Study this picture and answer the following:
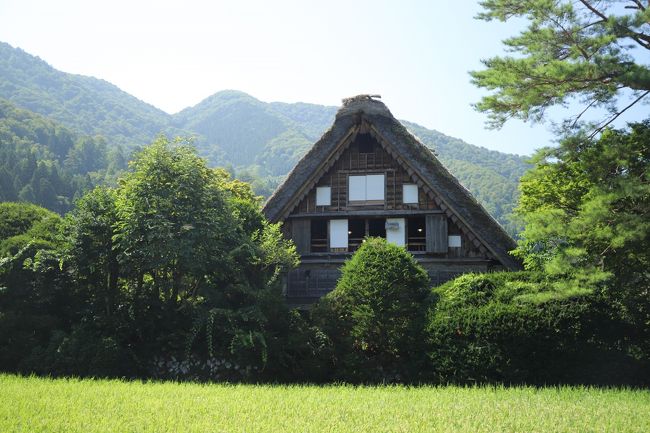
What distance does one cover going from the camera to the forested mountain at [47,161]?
283 ft

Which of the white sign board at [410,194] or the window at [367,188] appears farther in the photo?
the window at [367,188]

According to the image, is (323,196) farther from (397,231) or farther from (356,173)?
(397,231)

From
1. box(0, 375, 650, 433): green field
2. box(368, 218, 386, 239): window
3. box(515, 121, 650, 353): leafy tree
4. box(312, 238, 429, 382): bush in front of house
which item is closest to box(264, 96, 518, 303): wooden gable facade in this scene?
box(368, 218, 386, 239): window

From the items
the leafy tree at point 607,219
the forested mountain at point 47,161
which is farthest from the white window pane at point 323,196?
the forested mountain at point 47,161

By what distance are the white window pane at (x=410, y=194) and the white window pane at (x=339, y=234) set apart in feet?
8.39

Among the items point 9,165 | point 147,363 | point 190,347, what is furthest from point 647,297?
point 9,165

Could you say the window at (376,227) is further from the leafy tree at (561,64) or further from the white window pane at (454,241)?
the leafy tree at (561,64)

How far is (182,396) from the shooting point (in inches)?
482

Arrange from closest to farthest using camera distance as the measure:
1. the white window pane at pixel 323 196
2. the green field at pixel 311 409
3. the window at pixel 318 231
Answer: the green field at pixel 311 409 < the white window pane at pixel 323 196 < the window at pixel 318 231

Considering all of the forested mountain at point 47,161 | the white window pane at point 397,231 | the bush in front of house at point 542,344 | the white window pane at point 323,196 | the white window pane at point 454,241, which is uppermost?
the forested mountain at point 47,161

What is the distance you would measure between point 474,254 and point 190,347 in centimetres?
1164

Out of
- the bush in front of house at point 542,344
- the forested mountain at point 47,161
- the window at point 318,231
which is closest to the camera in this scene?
the bush in front of house at point 542,344

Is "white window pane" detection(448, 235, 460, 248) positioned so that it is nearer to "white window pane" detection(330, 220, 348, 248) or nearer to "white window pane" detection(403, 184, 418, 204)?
"white window pane" detection(403, 184, 418, 204)

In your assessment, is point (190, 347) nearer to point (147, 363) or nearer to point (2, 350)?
point (147, 363)
